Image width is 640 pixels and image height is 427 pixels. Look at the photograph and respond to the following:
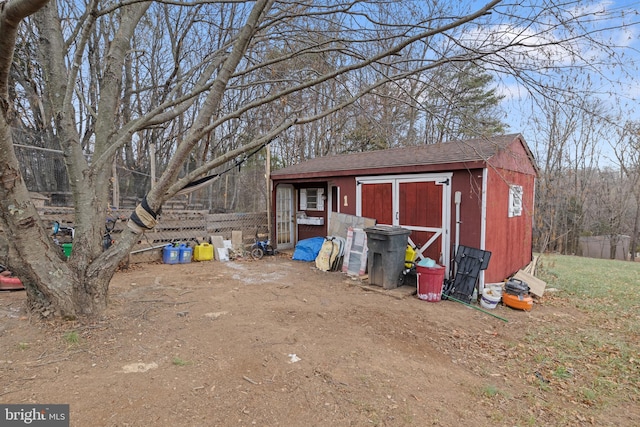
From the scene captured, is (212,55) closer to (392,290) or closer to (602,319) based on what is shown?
(392,290)

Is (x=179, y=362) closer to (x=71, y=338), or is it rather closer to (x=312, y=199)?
(x=71, y=338)

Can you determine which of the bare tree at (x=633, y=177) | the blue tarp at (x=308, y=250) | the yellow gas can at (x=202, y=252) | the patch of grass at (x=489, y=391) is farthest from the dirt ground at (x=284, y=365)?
the bare tree at (x=633, y=177)

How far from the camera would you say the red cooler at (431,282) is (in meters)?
5.09

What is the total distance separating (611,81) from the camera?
2881 millimetres

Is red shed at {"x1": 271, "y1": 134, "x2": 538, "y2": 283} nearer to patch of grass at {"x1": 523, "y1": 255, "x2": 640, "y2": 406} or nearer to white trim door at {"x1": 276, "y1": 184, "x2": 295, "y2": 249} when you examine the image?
white trim door at {"x1": 276, "y1": 184, "x2": 295, "y2": 249}

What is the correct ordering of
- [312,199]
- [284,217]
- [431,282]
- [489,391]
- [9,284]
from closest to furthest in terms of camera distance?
[489,391]
[9,284]
[431,282]
[312,199]
[284,217]

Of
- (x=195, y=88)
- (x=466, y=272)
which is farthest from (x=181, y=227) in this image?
(x=466, y=272)

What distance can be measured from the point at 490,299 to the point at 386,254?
169cm

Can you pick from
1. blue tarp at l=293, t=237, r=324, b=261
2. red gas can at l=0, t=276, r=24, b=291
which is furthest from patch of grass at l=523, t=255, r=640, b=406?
red gas can at l=0, t=276, r=24, b=291

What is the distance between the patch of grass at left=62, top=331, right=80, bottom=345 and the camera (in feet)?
10.0

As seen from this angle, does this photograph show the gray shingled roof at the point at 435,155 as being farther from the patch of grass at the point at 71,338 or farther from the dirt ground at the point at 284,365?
the patch of grass at the point at 71,338

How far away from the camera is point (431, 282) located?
16.8 feet

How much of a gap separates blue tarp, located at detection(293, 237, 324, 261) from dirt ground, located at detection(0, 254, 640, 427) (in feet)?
10.5

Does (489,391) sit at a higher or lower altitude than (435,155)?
lower
